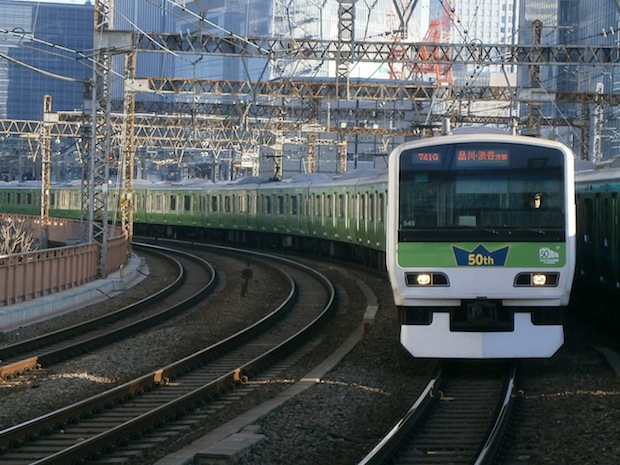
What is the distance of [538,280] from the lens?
39.3 feet

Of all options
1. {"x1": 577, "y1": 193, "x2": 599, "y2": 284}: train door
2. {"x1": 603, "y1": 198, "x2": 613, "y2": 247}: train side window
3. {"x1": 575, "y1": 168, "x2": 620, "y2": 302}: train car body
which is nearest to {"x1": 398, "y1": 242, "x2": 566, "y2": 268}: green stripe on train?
{"x1": 575, "y1": 168, "x2": 620, "y2": 302}: train car body

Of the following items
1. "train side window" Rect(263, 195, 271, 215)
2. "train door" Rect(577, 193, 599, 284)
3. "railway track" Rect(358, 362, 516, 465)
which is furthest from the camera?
"train side window" Rect(263, 195, 271, 215)

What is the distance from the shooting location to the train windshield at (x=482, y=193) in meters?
12.1

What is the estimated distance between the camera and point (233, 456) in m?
8.13

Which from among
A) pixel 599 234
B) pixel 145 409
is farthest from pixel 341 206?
pixel 145 409

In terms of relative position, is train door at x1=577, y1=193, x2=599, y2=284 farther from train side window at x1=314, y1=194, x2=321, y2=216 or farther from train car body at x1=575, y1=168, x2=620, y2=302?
train side window at x1=314, y1=194, x2=321, y2=216

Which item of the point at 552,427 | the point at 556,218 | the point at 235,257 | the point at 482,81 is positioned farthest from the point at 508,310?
the point at 482,81

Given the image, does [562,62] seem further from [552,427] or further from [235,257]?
[552,427]

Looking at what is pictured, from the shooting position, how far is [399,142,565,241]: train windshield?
39.7 ft

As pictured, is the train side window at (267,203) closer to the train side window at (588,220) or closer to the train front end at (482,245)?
the train side window at (588,220)

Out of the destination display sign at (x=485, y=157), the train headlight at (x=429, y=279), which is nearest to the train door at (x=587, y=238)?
the destination display sign at (x=485, y=157)

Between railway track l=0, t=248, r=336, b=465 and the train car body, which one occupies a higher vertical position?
the train car body

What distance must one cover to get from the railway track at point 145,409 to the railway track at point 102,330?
5.91 feet

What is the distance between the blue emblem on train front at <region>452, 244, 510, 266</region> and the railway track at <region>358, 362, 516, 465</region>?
116cm
